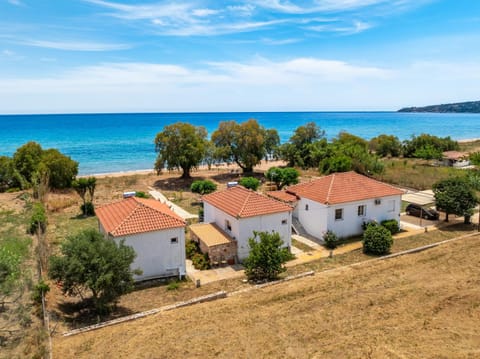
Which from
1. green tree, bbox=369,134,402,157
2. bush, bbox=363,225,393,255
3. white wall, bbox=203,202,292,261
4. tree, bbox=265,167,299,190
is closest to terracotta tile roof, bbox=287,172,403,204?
bush, bbox=363,225,393,255

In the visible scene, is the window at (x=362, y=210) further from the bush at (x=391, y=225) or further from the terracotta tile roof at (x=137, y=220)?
the terracotta tile roof at (x=137, y=220)

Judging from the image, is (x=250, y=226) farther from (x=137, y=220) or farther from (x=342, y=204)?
(x=342, y=204)

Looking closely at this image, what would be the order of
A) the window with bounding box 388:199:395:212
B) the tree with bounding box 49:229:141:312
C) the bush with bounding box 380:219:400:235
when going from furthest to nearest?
the window with bounding box 388:199:395:212
the bush with bounding box 380:219:400:235
the tree with bounding box 49:229:141:312

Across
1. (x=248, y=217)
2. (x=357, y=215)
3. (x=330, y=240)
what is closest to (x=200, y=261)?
(x=248, y=217)

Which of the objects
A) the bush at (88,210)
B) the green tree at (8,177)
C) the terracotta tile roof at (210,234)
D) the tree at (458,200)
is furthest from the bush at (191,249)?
the green tree at (8,177)

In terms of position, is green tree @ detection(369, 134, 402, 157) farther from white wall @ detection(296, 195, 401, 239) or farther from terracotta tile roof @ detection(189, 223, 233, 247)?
terracotta tile roof @ detection(189, 223, 233, 247)

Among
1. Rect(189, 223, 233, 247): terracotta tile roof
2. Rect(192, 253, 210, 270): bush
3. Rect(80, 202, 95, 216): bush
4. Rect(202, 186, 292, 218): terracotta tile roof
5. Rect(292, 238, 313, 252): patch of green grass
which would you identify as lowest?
Rect(292, 238, 313, 252): patch of green grass

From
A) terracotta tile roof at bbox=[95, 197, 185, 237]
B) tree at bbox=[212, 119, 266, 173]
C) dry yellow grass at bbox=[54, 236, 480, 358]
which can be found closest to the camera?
dry yellow grass at bbox=[54, 236, 480, 358]
